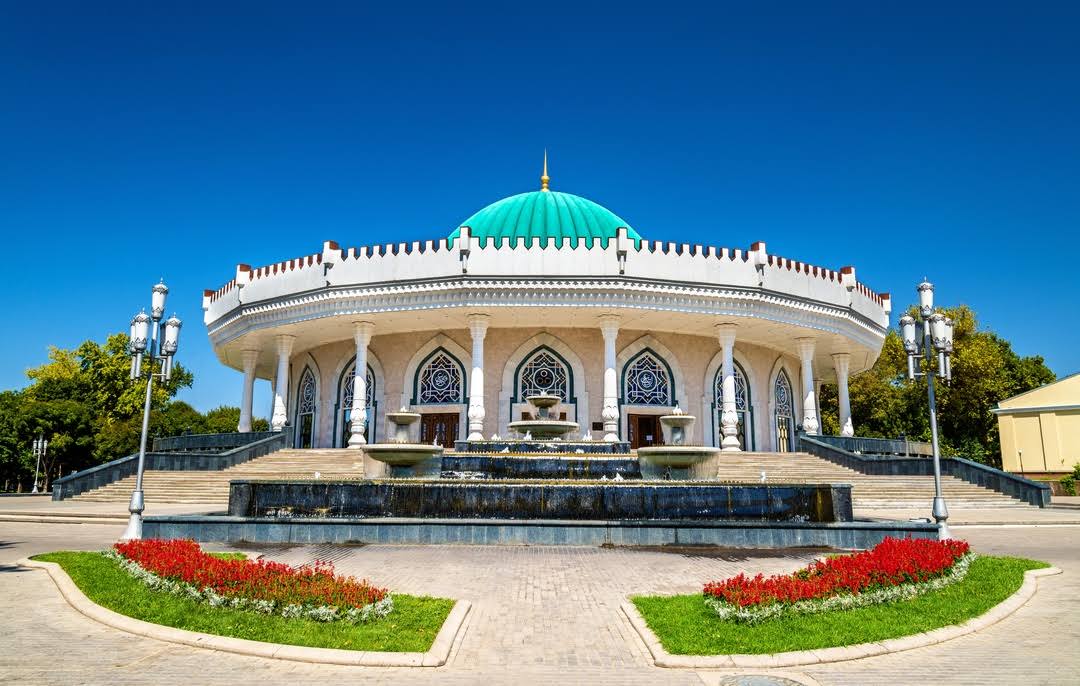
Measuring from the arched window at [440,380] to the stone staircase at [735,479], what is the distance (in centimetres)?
460

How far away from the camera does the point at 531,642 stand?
5328 millimetres

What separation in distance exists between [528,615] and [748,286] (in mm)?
19310

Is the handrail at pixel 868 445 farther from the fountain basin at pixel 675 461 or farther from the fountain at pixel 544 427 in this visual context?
the fountain basin at pixel 675 461

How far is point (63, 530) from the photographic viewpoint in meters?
12.8

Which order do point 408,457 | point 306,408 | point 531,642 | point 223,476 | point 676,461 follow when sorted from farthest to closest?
point 306,408, point 223,476, point 408,457, point 676,461, point 531,642

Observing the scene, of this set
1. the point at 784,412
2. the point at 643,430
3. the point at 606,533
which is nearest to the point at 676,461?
the point at 606,533

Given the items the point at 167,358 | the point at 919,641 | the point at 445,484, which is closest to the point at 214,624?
the point at 919,641

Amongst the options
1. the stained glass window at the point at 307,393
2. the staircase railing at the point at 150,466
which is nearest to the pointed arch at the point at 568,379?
the staircase railing at the point at 150,466

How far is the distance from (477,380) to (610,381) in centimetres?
428

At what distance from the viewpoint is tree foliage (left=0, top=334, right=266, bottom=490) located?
112 feet

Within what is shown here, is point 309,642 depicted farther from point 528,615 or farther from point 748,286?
point 748,286

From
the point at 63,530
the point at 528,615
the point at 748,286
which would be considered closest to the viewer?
the point at 528,615

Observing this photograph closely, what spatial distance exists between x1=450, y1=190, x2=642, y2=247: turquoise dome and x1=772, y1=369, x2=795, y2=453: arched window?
857 centimetres

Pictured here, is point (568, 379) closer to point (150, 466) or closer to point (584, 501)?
point (150, 466)
